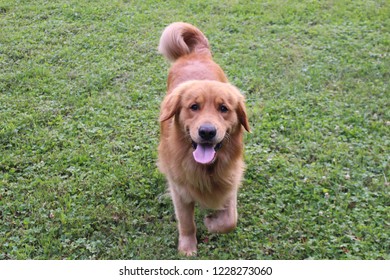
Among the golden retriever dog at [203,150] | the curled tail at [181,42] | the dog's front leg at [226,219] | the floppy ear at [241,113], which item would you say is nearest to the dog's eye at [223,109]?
the golden retriever dog at [203,150]

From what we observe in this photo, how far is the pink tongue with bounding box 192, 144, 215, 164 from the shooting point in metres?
3.60

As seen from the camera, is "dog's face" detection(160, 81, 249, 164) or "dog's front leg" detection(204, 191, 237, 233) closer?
"dog's face" detection(160, 81, 249, 164)

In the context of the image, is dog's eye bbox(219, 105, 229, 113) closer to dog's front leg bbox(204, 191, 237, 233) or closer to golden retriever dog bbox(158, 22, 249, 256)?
golden retriever dog bbox(158, 22, 249, 256)

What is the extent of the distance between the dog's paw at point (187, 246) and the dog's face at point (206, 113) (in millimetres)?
808

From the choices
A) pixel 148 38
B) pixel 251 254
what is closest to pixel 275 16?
pixel 148 38

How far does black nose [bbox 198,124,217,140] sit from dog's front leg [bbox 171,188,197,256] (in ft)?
2.65

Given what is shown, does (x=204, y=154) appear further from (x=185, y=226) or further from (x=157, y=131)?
(x=157, y=131)

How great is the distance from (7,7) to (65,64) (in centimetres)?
332

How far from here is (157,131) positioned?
221 inches

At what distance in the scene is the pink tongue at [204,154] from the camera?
3.60m

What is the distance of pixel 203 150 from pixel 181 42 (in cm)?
202

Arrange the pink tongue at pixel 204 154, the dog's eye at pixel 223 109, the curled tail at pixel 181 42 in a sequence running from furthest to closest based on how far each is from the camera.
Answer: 1. the curled tail at pixel 181 42
2. the dog's eye at pixel 223 109
3. the pink tongue at pixel 204 154

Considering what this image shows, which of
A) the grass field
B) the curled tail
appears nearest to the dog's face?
the grass field

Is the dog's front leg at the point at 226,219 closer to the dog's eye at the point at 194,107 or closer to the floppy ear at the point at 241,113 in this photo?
the floppy ear at the point at 241,113
